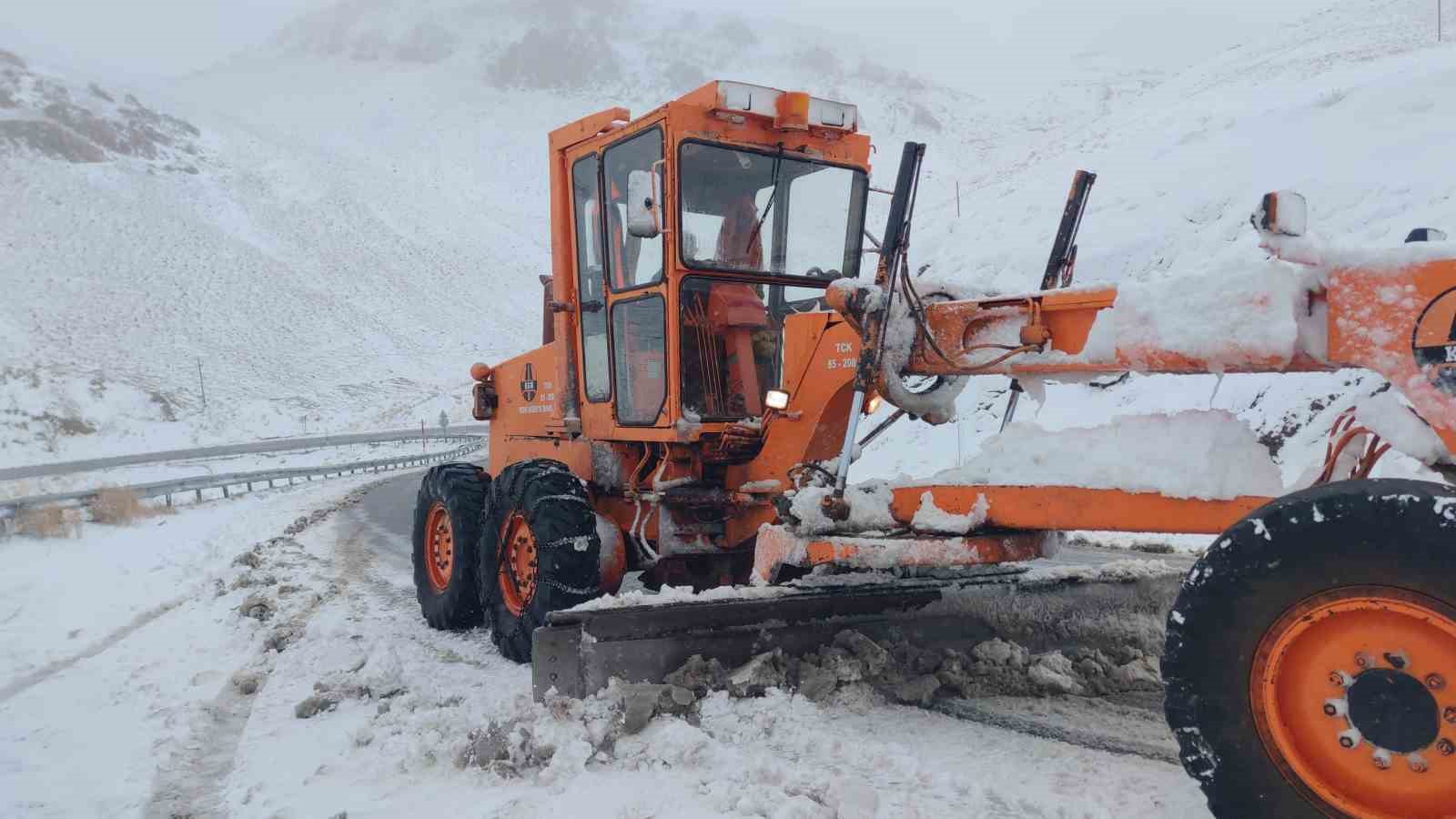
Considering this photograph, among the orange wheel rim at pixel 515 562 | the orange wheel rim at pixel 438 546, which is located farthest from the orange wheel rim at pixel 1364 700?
the orange wheel rim at pixel 438 546

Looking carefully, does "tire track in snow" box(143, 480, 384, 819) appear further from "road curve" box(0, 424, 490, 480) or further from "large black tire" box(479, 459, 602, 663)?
"road curve" box(0, 424, 490, 480)

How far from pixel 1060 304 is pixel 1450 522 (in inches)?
59.9

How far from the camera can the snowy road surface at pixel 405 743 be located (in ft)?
11.0

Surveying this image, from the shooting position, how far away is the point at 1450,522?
2.31 metres

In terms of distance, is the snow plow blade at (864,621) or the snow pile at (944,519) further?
the snow plow blade at (864,621)

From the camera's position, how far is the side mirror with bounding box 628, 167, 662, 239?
16.5 feet

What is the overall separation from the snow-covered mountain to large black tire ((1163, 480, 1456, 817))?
2.26m

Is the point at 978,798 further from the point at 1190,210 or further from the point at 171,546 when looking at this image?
the point at 1190,210

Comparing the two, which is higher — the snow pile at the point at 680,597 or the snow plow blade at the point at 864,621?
the snow pile at the point at 680,597

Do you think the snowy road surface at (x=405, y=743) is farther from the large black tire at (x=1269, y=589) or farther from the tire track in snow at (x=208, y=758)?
the large black tire at (x=1269, y=589)

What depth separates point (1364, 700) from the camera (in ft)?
8.25

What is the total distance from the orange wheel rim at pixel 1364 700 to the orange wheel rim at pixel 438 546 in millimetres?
5580

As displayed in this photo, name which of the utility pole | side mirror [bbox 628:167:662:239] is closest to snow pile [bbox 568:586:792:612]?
side mirror [bbox 628:167:662:239]

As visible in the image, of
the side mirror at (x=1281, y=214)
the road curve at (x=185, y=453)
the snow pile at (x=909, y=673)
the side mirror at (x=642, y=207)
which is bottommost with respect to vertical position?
the snow pile at (x=909, y=673)
